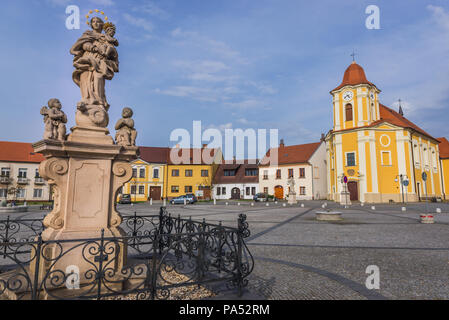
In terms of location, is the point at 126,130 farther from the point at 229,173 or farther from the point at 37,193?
the point at 229,173

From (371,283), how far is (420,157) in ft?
124

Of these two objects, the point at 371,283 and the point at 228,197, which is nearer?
the point at 371,283

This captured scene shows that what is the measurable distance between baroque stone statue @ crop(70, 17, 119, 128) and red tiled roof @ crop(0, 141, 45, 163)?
44.9 meters

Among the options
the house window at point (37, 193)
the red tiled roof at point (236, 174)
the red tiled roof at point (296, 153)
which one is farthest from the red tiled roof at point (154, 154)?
the red tiled roof at point (296, 153)

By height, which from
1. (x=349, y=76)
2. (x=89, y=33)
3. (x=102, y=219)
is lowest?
(x=102, y=219)

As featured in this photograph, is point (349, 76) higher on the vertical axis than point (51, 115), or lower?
higher

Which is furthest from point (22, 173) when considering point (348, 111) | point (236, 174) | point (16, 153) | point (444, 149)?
point (444, 149)

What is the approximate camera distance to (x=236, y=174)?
165 feet

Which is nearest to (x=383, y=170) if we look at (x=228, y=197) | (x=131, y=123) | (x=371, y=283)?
(x=228, y=197)

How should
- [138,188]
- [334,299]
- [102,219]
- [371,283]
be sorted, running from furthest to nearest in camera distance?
[138,188], [371,283], [102,219], [334,299]

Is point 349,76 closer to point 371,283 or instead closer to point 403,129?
point 403,129

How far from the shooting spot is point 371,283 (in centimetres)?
443

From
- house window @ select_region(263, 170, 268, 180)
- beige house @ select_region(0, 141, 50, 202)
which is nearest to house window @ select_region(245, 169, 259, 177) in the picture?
house window @ select_region(263, 170, 268, 180)

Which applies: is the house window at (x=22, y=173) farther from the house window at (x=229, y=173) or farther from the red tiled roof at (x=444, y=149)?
the red tiled roof at (x=444, y=149)
